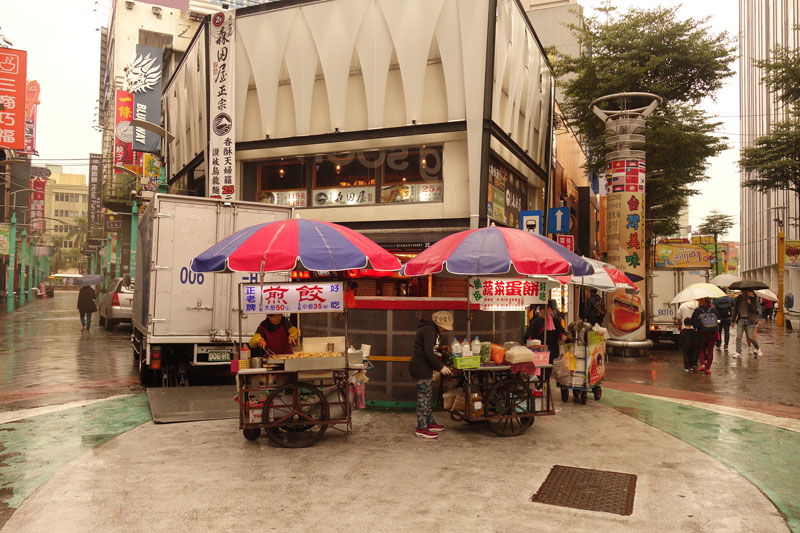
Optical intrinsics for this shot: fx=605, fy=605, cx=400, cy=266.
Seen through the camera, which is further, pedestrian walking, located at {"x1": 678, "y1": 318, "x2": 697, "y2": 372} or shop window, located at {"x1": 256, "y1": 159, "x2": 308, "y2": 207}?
shop window, located at {"x1": 256, "y1": 159, "x2": 308, "y2": 207}

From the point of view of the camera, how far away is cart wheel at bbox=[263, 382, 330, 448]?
7.33m

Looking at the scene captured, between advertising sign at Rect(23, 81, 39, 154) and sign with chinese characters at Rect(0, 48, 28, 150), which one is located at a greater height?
advertising sign at Rect(23, 81, 39, 154)

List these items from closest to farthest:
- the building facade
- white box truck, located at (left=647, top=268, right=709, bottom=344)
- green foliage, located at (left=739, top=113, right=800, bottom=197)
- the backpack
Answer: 1. the backpack
2. white box truck, located at (left=647, top=268, right=709, bottom=344)
3. green foliage, located at (left=739, top=113, right=800, bottom=197)
4. the building facade

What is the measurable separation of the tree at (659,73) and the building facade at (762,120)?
2454 centimetres

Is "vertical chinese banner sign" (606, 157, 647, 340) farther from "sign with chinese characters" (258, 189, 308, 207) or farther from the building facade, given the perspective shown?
the building facade

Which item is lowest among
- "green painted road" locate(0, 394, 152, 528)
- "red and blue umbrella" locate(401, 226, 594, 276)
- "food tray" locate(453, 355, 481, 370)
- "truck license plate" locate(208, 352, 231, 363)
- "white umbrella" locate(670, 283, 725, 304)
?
"green painted road" locate(0, 394, 152, 528)

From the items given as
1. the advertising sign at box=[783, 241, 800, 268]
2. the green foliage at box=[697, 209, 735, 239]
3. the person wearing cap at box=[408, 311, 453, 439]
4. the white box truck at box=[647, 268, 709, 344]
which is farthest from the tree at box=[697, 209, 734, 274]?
the person wearing cap at box=[408, 311, 453, 439]

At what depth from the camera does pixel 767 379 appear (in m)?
13.5

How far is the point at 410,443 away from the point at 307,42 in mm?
14026

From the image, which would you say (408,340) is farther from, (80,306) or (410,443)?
(80,306)

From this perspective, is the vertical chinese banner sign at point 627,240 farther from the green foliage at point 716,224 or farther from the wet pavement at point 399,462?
the green foliage at point 716,224

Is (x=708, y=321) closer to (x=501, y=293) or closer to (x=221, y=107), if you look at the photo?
(x=501, y=293)

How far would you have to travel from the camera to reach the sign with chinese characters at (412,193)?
17303 millimetres

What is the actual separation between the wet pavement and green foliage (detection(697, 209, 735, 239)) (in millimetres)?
65646
